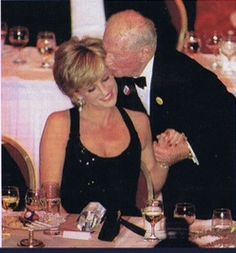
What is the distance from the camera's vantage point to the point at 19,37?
3.45 meters

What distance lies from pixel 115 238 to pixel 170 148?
0.94 meters

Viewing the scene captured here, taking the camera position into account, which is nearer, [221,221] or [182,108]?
[221,221]

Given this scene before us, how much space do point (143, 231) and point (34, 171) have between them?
2.38ft

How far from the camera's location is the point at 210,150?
3.46 metres

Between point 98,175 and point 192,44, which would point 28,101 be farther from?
point 192,44

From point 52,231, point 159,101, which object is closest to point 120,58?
point 159,101

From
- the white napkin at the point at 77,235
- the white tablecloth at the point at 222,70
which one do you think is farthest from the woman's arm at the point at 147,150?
the white napkin at the point at 77,235

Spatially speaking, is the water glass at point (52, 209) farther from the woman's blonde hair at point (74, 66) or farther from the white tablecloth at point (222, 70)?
the white tablecloth at point (222, 70)

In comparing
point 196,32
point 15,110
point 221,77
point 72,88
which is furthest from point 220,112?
point 15,110

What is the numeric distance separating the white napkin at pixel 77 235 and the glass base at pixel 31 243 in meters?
0.09

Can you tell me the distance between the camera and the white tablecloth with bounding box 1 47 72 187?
3330mm

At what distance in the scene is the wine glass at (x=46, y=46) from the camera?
3.38 meters

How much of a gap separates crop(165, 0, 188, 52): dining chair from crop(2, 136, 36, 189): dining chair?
0.81 m

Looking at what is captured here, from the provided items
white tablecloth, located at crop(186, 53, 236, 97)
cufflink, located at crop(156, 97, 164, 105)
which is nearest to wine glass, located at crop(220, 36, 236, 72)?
white tablecloth, located at crop(186, 53, 236, 97)
